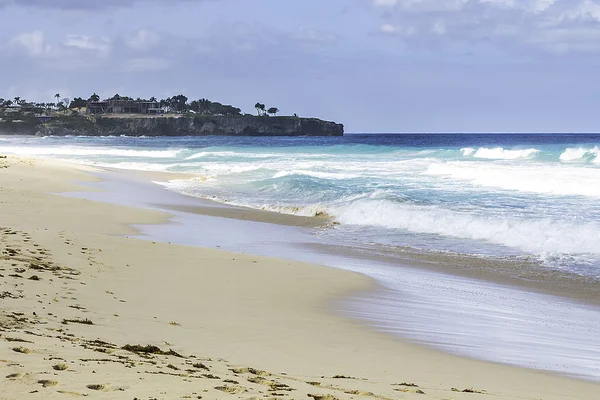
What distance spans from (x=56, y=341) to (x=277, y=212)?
50.8 ft

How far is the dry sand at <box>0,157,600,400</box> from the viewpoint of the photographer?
482 cm

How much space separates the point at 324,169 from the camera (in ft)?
127

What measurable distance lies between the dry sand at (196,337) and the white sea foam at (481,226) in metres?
5.06

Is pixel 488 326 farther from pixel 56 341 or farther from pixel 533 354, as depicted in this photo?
pixel 56 341

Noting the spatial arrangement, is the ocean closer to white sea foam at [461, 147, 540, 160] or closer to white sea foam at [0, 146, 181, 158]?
white sea foam at [461, 147, 540, 160]

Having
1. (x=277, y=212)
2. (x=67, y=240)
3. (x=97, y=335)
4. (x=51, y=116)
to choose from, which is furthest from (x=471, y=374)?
(x=51, y=116)

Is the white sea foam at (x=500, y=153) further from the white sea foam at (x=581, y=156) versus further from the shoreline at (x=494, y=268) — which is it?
the shoreline at (x=494, y=268)

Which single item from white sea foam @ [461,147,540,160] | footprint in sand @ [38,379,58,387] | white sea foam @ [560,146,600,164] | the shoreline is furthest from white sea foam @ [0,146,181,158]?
footprint in sand @ [38,379,58,387]

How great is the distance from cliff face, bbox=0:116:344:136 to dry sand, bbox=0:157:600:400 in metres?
169

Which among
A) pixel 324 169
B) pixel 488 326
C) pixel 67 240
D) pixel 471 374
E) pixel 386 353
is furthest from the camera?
pixel 324 169

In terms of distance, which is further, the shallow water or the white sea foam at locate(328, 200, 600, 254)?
the white sea foam at locate(328, 200, 600, 254)

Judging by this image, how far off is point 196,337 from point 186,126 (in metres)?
176

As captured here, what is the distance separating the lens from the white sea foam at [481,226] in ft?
46.3

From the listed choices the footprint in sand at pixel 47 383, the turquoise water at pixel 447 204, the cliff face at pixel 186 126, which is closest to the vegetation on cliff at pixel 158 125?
the cliff face at pixel 186 126
